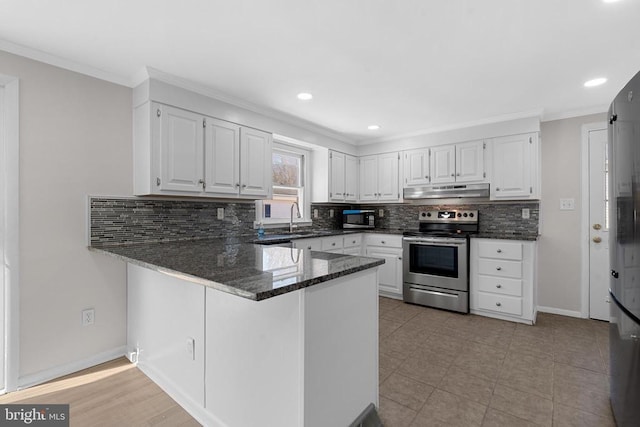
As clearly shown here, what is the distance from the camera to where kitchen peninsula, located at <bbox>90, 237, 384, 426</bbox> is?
131cm

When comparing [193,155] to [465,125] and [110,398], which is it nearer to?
[110,398]

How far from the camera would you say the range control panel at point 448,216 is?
13.5 feet

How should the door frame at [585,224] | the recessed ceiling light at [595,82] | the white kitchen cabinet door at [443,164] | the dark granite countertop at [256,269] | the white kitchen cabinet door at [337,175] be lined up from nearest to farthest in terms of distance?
1. the dark granite countertop at [256,269]
2. the recessed ceiling light at [595,82]
3. the door frame at [585,224]
4. the white kitchen cabinet door at [443,164]
5. the white kitchen cabinet door at [337,175]

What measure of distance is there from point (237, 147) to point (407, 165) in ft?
7.93

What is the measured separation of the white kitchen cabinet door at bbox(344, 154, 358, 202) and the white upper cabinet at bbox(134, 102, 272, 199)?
65.4 inches

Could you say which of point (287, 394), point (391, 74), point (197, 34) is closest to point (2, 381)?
point (287, 394)

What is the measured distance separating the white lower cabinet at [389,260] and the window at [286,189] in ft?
3.42

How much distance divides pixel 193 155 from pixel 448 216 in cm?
328

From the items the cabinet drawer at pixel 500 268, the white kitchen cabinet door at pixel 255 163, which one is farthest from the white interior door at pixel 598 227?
the white kitchen cabinet door at pixel 255 163

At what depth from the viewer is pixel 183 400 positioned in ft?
6.26

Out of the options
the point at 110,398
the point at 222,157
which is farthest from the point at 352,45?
the point at 110,398

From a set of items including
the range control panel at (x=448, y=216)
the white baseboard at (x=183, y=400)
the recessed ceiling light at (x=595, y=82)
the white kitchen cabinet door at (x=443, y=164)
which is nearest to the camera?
the white baseboard at (x=183, y=400)

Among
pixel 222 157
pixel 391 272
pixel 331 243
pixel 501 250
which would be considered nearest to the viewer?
pixel 222 157

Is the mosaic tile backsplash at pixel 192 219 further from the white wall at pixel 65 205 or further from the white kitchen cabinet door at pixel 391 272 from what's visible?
the white kitchen cabinet door at pixel 391 272
